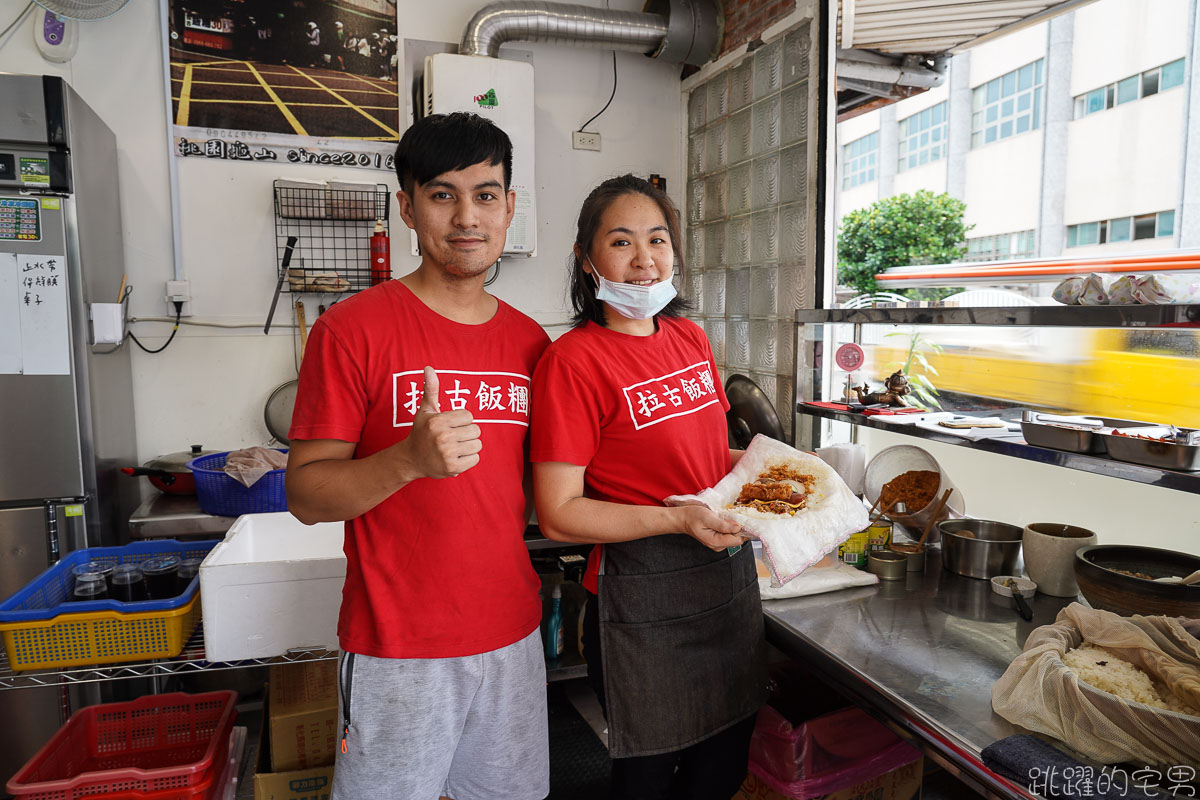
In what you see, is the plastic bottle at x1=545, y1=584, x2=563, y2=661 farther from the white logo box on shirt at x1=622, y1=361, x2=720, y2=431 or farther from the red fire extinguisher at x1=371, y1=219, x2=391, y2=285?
the red fire extinguisher at x1=371, y1=219, x2=391, y2=285

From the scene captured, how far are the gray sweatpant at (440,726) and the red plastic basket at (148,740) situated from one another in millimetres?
849

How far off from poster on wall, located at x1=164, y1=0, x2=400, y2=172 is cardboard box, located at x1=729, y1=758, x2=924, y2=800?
3.10m

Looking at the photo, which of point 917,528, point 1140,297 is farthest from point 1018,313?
point 917,528

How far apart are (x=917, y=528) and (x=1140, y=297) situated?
2.90 ft

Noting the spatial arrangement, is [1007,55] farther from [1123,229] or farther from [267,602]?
[267,602]

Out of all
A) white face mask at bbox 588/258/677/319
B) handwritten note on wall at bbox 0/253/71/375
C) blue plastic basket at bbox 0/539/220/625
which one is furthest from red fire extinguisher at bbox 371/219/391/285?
white face mask at bbox 588/258/677/319

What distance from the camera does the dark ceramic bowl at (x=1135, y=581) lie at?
4.85 feet

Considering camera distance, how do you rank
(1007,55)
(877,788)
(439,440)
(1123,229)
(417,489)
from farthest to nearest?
(1007,55), (1123,229), (877,788), (417,489), (439,440)

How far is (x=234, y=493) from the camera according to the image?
9.14 feet

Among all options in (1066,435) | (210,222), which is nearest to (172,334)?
(210,222)

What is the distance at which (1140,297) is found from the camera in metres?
1.55

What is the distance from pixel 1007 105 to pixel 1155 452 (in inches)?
557

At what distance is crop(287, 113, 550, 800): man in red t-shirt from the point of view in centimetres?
129

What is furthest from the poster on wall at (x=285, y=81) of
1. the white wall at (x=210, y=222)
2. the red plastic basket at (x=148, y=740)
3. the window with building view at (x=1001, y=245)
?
the window with building view at (x=1001, y=245)
